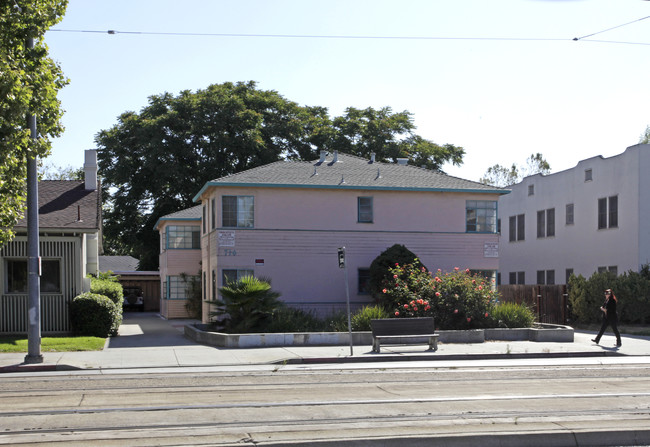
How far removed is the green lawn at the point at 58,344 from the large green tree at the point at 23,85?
422 cm

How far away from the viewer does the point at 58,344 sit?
21094 millimetres

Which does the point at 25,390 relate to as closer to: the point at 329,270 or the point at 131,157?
the point at 329,270

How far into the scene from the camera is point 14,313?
2434cm

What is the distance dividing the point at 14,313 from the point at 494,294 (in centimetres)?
1600

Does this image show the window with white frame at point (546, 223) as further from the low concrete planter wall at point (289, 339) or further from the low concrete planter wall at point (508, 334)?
the low concrete planter wall at point (289, 339)

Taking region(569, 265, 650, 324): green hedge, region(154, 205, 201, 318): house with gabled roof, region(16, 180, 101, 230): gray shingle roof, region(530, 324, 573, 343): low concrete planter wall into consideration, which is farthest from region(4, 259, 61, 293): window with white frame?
region(569, 265, 650, 324): green hedge

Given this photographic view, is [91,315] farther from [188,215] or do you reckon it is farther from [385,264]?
[188,215]

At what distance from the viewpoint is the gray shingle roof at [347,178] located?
29.2 metres

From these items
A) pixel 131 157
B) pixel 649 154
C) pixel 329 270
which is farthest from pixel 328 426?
pixel 131 157

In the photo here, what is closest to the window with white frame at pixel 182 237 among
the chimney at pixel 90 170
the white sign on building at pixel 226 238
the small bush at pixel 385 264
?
the chimney at pixel 90 170

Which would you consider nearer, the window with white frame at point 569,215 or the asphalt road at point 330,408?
the asphalt road at point 330,408

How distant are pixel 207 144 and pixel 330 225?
2227cm

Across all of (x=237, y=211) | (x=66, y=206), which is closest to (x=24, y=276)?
(x=66, y=206)

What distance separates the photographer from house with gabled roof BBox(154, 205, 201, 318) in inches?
1567
